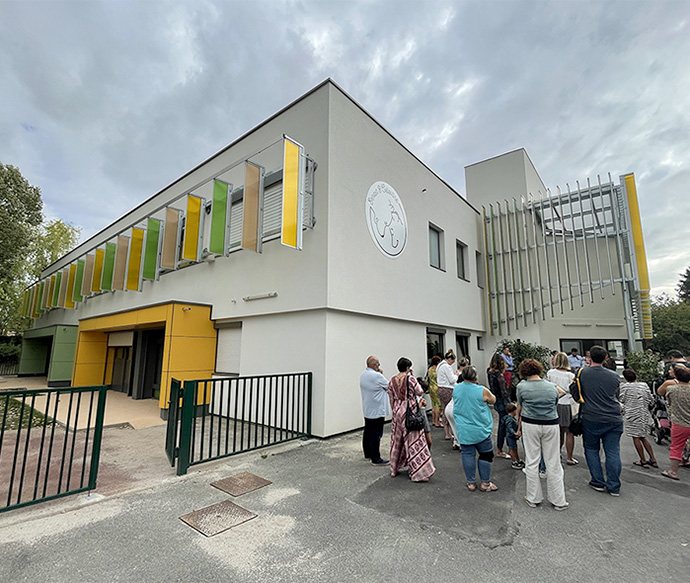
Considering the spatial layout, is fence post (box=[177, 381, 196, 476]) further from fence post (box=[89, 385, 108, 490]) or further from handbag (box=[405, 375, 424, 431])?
handbag (box=[405, 375, 424, 431])

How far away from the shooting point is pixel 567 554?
9.50 ft

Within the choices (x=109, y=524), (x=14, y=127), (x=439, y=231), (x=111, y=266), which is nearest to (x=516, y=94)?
(x=439, y=231)

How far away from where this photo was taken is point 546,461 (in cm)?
381

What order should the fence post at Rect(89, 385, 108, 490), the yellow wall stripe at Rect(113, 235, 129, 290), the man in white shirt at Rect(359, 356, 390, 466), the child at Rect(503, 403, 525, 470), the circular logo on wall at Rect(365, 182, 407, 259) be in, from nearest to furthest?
the fence post at Rect(89, 385, 108, 490)
the child at Rect(503, 403, 525, 470)
the man in white shirt at Rect(359, 356, 390, 466)
the circular logo on wall at Rect(365, 182, 407, 259)
the yellow wall stripe at Rect(113, 235, 129, 290)

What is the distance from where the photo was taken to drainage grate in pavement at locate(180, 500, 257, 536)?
3.31 meters

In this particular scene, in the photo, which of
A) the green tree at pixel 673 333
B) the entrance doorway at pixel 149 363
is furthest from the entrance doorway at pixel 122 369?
the green tree at pixel 673 333

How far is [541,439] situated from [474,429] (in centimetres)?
74

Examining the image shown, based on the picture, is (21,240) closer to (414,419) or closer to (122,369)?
(122,369)

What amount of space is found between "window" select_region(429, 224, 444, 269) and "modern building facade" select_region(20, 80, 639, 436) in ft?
0.26

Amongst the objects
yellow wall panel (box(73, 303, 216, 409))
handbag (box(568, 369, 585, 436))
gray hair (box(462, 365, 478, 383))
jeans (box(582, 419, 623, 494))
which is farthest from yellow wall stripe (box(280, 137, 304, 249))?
jeans (box(582, 419, 623, 494))

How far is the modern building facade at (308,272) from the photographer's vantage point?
7.22 meters

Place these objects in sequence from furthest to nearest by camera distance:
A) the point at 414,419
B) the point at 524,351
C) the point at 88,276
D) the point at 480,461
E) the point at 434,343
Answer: the point at 88,276, the point at 524,351, the point at 434,343, the point at 414,419, the point at 480,461

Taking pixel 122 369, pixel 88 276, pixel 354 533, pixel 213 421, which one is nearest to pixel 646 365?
pixel 354 533

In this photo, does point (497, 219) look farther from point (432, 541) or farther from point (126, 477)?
point (126, 477)
